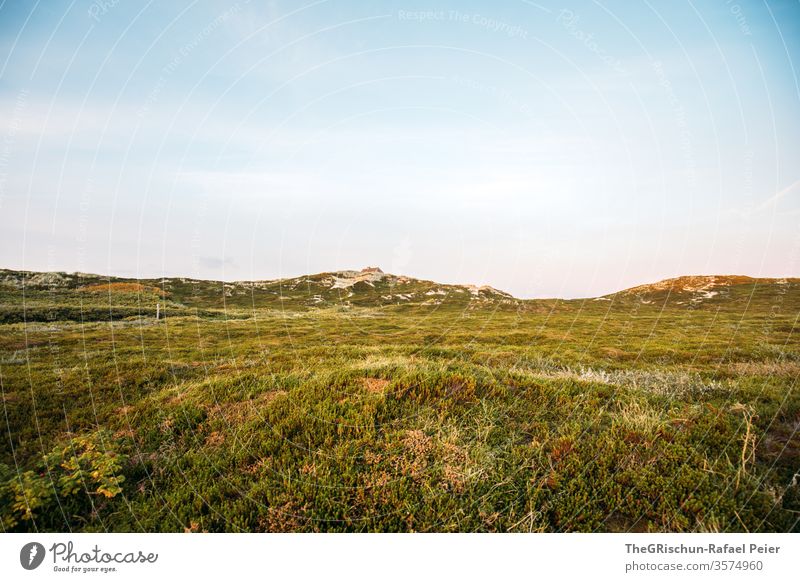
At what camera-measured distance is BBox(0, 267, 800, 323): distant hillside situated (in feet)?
188

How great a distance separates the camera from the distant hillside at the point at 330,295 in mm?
57281

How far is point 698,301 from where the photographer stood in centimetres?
8106

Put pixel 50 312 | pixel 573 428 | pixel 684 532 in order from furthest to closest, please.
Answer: pixel 50 312
pixel 573 428
pixel 684 532

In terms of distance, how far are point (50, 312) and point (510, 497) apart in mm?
56702

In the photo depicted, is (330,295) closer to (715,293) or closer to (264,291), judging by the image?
(264,291)
